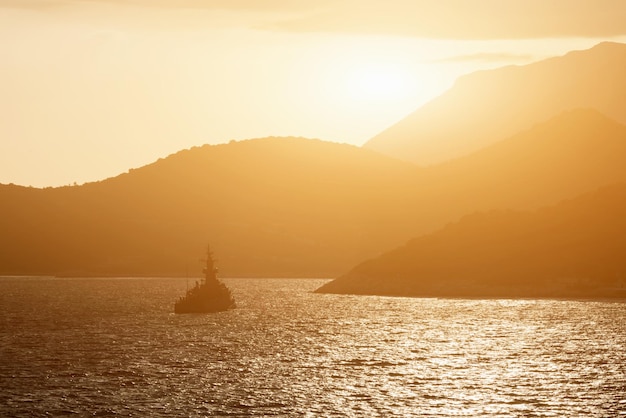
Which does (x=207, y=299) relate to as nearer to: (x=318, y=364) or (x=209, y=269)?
(x=209, y=269)

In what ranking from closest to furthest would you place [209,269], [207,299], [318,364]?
1. [318,364]
2. [209,269]
3. [207,299]

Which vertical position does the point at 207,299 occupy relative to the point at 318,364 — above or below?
above

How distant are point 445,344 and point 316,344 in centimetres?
1546

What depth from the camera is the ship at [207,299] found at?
174 metres

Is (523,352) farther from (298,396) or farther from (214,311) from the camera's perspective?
(214,311)

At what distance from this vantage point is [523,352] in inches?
4245

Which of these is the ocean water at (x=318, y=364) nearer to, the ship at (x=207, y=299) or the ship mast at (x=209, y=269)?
the ship at (x=207, y=299)

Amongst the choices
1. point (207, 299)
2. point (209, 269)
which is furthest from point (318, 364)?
point (207, 299)

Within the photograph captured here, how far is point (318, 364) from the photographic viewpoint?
9862cm

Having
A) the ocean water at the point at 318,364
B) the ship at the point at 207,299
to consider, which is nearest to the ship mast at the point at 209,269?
the ship at the point at 207,299

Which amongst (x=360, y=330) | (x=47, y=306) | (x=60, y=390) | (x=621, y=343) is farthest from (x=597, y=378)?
(x=47, y=306)

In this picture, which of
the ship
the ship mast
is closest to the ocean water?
the ship

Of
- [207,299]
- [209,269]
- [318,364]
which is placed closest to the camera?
[318,364]

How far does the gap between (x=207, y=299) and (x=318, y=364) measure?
3228 inches
